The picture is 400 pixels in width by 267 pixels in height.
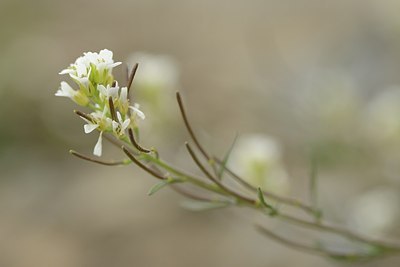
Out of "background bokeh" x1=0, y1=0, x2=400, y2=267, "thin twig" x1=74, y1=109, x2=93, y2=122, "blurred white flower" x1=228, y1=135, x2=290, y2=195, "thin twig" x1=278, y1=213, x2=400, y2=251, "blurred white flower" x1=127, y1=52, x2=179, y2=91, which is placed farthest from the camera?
"background bokeh" x1=0, y1=0, x2=400, y2=267

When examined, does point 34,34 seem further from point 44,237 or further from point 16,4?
point 44,237

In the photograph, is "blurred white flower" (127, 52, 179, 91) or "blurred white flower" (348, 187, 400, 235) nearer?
"blurred white flower" (127, 52, 179, 91)

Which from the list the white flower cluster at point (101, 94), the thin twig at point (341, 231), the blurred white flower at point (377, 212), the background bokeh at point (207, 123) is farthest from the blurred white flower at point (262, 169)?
the white flower cluster at point (101, 94)

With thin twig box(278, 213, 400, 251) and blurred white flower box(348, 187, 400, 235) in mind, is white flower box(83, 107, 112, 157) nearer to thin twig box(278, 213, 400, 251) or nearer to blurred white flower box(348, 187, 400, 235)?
thin twig box(278, 213, 400, 251)

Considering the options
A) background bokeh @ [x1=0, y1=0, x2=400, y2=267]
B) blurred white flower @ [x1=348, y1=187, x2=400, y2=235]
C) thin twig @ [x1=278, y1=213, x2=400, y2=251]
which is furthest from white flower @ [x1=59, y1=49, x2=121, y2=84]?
blurred white flower @ [x1=348, y1=187, x2=400, y2=235]

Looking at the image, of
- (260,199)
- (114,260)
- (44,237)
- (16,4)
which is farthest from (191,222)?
(16,4)

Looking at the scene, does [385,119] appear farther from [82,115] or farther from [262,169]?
[82,115]

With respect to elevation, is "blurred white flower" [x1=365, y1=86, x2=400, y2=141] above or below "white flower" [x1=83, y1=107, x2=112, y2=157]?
above

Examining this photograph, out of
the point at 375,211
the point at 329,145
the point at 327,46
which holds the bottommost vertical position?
the point at 375,211
